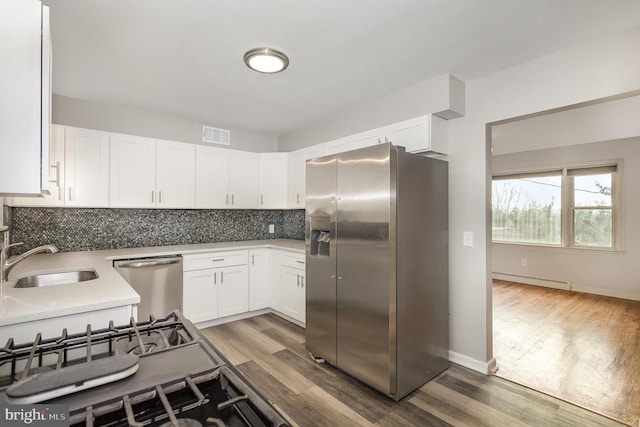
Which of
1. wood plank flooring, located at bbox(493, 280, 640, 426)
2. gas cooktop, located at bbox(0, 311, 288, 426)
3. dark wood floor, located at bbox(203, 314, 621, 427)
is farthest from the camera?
wood plank flooring, located at bbox(493, 280, 640, 426)

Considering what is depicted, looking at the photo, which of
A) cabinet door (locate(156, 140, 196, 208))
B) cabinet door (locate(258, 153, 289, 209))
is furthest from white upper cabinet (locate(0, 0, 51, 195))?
cabinet door (locate(258, 153, 289, 209))

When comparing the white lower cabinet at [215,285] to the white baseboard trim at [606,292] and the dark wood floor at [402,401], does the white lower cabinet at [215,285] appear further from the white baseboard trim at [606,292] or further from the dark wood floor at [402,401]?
the white baseboard trim at [606,292]

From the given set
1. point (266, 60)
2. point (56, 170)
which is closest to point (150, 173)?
point (56, 170)

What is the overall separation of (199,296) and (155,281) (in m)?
0.52

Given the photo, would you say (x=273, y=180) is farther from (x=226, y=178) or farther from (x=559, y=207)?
(x=559, y=207)

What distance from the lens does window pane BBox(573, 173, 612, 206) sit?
493 centimetres

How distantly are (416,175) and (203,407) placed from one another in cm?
212

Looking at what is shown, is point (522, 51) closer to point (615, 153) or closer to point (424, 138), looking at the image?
point (424, 138)

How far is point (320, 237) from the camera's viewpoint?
291 centimetres

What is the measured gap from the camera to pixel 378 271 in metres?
2.29

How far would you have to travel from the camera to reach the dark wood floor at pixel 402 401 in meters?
2.00

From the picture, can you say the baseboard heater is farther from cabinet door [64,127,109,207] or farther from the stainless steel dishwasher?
cabinet door [64,127,109,207]

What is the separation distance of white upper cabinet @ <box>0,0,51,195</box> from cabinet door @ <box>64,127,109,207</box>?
7.95 feet

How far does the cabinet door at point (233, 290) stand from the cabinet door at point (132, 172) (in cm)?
116
